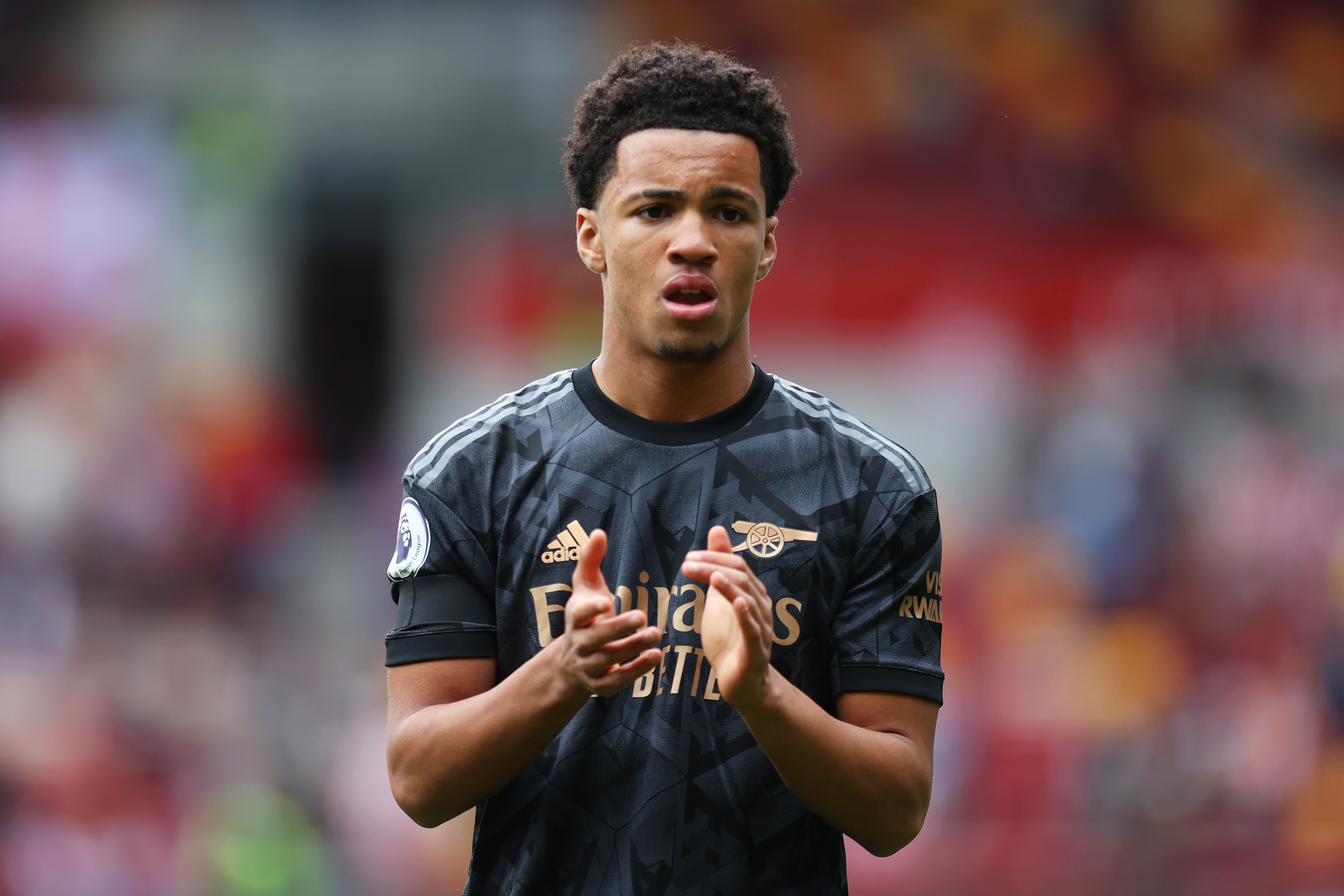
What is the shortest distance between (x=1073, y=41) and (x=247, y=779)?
7.58m

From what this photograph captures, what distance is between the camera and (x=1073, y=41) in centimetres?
1108

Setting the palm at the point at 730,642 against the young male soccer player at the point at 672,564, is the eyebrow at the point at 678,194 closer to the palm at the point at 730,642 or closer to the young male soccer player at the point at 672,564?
the young male soccer player at the point at 672,564

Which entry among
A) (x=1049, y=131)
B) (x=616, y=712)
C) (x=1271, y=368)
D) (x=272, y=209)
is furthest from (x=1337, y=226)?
(x=616, y=712)

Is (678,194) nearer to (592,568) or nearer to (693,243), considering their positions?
(693,243)

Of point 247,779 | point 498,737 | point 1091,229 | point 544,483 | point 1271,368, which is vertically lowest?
point 247,779

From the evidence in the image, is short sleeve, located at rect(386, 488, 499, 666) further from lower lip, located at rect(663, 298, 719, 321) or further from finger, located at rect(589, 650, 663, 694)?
lower lip, located at rect(663, 298, 719, 321)

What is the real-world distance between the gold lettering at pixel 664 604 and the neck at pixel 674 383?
0.30m

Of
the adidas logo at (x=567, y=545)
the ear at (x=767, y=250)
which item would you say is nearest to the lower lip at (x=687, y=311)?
the ear at (x=767, y=250)

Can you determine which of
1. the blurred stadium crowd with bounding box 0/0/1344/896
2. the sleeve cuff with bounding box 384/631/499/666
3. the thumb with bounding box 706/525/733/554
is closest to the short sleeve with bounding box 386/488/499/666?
the sleeve cuff with bounding box 384/631/499/666

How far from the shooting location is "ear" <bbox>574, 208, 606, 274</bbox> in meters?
2.71

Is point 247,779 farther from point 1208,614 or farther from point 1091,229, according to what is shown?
point 1091,229

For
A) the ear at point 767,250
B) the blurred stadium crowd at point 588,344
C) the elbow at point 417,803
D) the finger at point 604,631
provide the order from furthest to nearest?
1. the blurred stadium crowd at point 588,344
2. the ear at point 767,250
3. the elbow at point 417,803
4. the finger at point 604,631

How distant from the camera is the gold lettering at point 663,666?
255 cm

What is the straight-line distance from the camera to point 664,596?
8.45 ft
